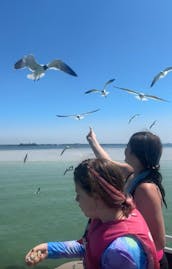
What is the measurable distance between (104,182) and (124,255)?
0.35 m

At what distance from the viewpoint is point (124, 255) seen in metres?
1.95

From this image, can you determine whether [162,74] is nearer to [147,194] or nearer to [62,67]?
[62,67]

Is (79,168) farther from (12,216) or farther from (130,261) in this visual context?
(12,216)

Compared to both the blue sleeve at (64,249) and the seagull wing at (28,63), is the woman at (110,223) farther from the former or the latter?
the seagull wing at (28,63)

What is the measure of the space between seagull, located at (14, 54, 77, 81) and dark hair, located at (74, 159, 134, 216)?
4.40m

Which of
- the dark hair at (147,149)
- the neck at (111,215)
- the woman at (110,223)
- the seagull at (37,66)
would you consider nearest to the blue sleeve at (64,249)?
the woman at (110,223)

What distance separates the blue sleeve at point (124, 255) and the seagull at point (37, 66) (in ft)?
15.2

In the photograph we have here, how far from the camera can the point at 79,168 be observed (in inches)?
85.4

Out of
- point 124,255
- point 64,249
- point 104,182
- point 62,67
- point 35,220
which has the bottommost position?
point 35,220

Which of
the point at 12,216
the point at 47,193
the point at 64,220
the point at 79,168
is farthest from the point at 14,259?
the point at 47,193

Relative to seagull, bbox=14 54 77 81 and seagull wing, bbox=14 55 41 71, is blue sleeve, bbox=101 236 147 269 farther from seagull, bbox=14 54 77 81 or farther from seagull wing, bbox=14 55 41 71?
seagull wing, bbox=14 55 41 71

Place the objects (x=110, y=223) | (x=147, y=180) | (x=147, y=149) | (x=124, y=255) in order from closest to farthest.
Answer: (x=124, y=255) < (x=110, y=223) < (x=147, y=180) < (x=147, y=149)

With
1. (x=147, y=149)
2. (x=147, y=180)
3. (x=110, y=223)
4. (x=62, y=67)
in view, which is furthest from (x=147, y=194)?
(x=62, y=67)

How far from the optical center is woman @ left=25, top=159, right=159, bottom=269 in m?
1.98
